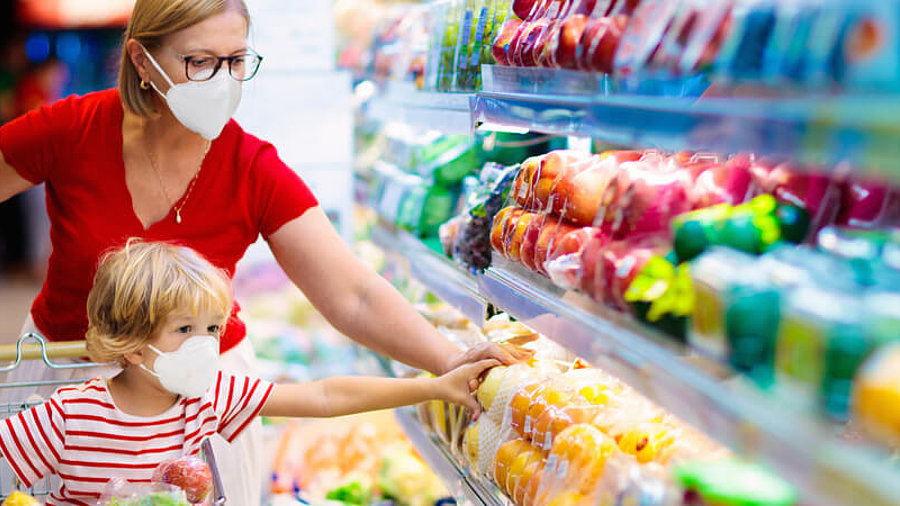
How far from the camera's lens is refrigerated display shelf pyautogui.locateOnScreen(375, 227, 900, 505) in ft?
2.77

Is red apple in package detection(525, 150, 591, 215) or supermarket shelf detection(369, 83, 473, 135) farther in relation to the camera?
supermarket shelf detection(369, 83, 473, 135)

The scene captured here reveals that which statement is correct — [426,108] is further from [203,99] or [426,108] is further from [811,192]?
[811,192]

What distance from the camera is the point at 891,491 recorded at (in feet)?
2.55

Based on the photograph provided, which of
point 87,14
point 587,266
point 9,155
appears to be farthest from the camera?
point 87,14

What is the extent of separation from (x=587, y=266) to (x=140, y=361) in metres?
0.95

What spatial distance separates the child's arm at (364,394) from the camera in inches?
78.8

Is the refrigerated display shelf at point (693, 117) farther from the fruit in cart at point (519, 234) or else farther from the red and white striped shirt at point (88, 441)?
the red and white striped shirt at point (88, 441)

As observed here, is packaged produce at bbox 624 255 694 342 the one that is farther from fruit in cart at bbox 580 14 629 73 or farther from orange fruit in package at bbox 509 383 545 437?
orange fruit in package at bbox 509 383 545 437

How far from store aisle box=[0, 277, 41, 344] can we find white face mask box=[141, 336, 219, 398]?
16.2ft

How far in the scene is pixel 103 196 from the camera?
Result: 2.21 metres

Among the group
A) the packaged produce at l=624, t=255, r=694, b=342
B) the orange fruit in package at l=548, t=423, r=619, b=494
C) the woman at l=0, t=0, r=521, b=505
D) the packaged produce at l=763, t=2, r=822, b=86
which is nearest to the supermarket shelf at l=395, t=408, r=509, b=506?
the woman at l=0, t=0, r=521, b=505

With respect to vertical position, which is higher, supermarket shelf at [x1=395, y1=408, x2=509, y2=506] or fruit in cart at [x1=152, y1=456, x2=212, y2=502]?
fruit in cart at [x1=152, y1=456, x2=212, y2=502]

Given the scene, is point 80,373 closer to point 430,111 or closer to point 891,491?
point 430,111

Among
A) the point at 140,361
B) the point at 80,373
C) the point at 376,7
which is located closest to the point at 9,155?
the point at 80,373
